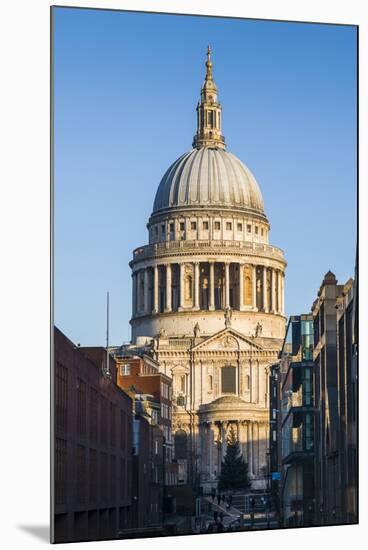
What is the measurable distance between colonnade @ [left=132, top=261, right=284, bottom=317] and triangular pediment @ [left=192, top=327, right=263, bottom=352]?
201 cm

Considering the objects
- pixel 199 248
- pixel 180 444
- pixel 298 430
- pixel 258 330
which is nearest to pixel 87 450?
pixel 298 430

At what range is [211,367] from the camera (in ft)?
366

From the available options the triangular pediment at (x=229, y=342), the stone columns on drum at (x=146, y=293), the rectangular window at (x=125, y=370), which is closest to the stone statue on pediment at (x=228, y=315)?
the triangular pediment at (x=229, y=342)

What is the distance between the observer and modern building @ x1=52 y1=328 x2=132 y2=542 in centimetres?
4816

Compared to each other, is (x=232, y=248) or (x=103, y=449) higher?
(x=232, y=248)

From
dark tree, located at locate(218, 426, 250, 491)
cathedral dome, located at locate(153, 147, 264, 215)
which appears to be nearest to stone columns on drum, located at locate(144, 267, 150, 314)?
cathedral dome, located at locate(153, 147, 264, 215)

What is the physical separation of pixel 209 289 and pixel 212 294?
0.41 m

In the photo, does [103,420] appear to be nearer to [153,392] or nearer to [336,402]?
[336,402]

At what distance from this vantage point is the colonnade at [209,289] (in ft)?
347

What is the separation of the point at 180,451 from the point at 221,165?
32.6m

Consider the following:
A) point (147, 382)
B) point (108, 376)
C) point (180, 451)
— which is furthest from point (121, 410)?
point (180, 451)

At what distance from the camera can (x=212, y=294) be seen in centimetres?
10656

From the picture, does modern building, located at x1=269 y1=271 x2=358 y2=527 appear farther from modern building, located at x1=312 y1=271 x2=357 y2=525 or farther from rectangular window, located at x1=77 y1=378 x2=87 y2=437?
rectangular window, located at x1=77 y1=378 x2=87 y2=437

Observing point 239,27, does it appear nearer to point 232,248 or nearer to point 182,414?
point 182,414
